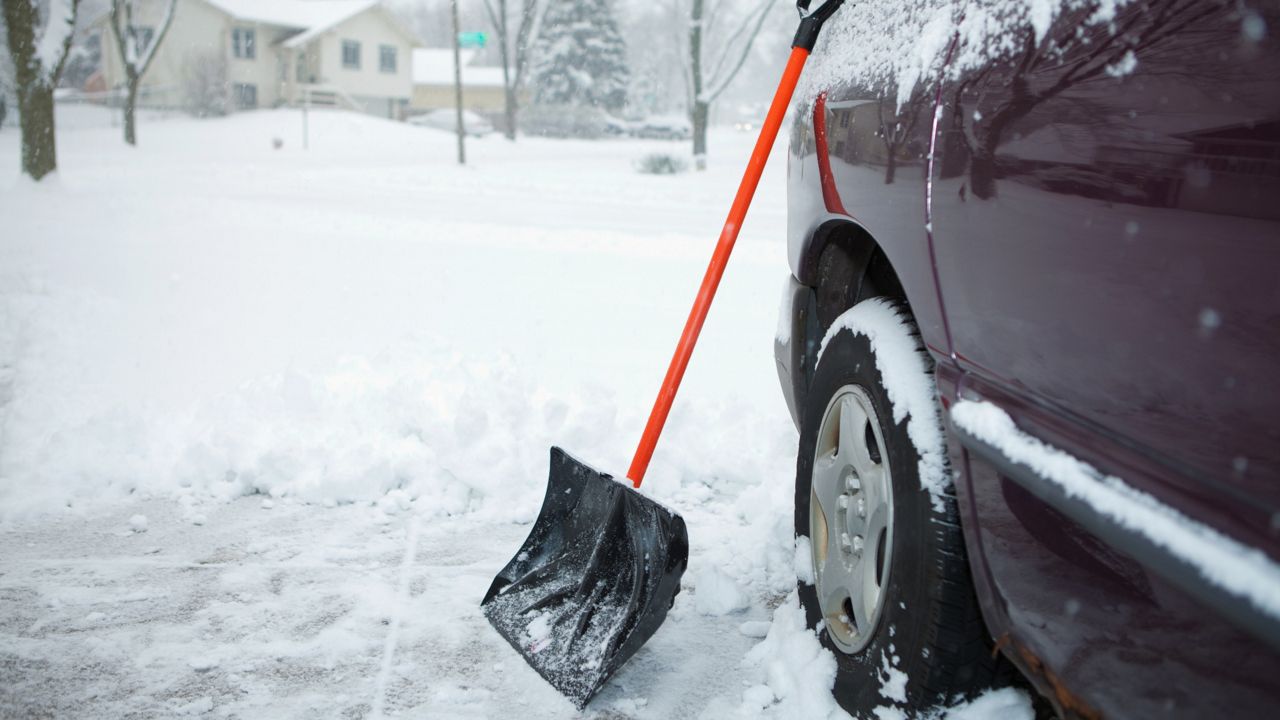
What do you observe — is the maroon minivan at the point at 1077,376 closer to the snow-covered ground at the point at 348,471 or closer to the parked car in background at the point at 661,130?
the snow-covered ground at the point at 348,471

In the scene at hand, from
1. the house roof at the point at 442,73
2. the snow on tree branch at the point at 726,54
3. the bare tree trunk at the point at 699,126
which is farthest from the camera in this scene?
the house roof at the point at 442,73

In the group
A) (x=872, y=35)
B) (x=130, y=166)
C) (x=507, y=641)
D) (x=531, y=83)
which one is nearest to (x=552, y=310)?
(x=507, y=641)

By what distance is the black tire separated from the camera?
1.59m

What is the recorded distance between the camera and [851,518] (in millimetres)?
1967

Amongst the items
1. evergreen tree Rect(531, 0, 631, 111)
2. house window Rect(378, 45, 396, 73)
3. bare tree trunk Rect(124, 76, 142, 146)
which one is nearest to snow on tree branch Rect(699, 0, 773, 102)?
bare tree trunk Rect(124, 76, 142, 146)

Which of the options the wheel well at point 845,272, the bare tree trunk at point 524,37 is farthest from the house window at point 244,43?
the wheel well at point 845,272

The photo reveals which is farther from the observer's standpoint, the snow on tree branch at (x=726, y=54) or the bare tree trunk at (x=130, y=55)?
the bare tree trunk at (x=130, y=55)

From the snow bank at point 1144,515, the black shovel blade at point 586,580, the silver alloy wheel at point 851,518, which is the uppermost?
the snow bank at point 1144,515

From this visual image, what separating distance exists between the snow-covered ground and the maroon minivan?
34 cm

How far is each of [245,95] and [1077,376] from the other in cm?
4606

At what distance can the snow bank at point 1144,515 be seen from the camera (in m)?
0.92

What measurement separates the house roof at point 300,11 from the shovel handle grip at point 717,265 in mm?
44673

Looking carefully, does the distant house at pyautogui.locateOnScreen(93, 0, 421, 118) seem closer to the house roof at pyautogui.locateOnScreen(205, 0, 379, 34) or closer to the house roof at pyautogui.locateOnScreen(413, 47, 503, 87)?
the house roof at pyautogui.locateOnScreen(205, 0, 379, 34)

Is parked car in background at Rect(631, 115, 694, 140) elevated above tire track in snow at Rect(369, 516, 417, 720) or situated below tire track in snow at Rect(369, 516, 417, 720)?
above
